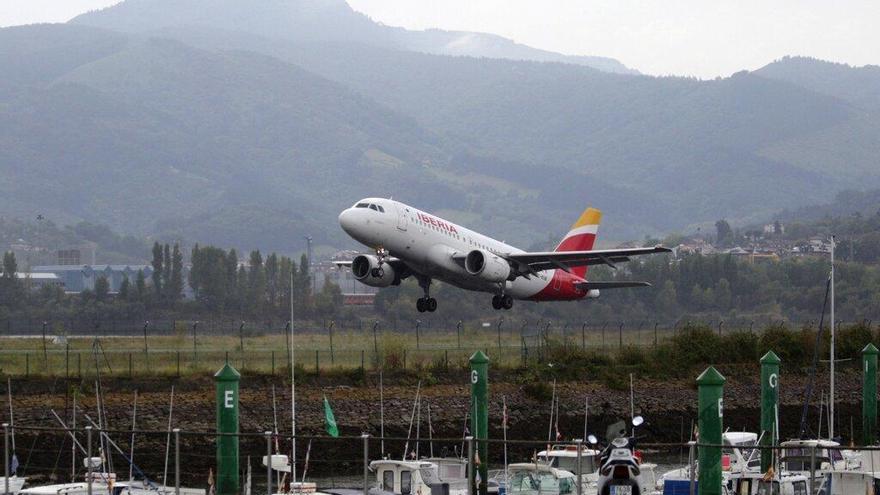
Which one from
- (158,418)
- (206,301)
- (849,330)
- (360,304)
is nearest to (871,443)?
(158,418)

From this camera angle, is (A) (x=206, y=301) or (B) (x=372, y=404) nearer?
(B) (x=372, y=404)

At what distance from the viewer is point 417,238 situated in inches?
2586

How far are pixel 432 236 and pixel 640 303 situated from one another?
4673cm

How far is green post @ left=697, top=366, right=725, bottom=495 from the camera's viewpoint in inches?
1258

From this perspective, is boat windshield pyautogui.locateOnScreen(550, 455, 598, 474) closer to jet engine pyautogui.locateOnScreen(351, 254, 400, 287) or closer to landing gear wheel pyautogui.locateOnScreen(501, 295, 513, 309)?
jet engine pyautogui.locateOnScreen(351, 254, 400, 287)

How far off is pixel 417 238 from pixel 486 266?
3.81 metres

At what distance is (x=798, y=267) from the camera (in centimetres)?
12556

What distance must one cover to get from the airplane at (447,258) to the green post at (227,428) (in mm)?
28535

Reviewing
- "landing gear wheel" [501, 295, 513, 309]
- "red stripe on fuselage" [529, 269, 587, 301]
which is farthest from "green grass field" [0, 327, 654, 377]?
"landing gear wheel" [501, 295, 513, 309]

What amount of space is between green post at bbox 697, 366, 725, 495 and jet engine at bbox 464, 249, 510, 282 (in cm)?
3562

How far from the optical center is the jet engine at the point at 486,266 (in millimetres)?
67750

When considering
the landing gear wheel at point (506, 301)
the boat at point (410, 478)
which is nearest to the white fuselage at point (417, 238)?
the landing gear wheel at point (506, 301)

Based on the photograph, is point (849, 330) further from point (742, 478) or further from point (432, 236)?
point (742, 478)

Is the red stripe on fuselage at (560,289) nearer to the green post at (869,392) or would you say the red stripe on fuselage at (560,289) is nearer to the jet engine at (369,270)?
the jet engine at (369,270)
